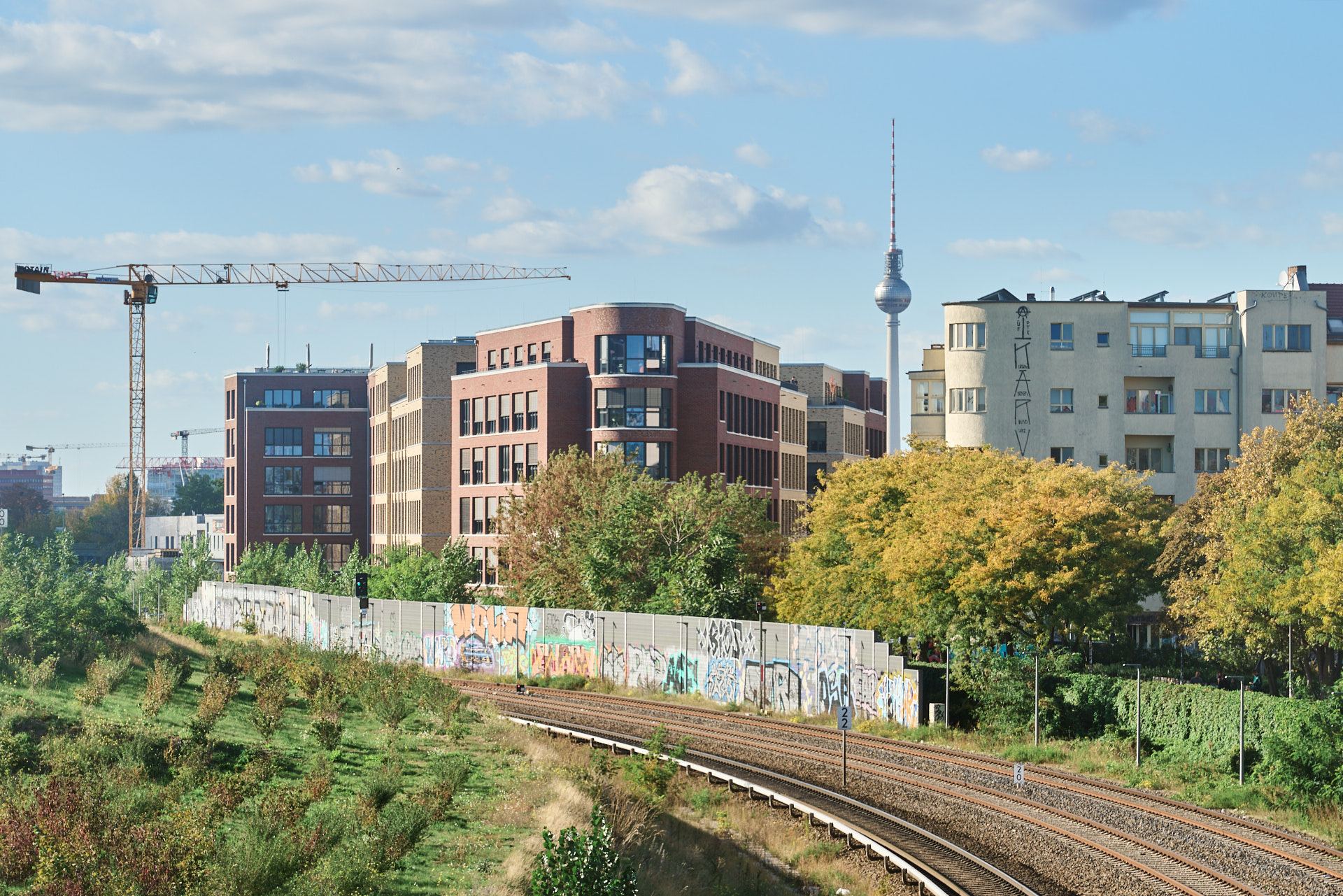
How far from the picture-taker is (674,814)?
110ft

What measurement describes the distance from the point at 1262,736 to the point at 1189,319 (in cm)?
5149

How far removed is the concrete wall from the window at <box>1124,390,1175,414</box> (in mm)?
38451

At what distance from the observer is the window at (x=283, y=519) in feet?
444

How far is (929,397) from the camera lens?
85875mm

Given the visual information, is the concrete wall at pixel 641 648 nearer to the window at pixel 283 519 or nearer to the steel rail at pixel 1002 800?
the steel rail at pixel 1002 800

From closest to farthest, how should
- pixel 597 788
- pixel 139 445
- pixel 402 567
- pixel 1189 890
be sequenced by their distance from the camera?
pixel 1189 890
pixel 597 788
pixel 402 567
pixel 139 445

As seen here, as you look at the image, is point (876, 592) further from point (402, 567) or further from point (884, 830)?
point (402, 567)

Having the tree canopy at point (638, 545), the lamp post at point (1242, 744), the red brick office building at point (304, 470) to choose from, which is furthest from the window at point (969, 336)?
the red brick office building at point (304, 470)

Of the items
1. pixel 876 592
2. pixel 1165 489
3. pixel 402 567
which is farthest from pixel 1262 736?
pixel 402 567

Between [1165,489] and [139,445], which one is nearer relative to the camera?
[1165,489]

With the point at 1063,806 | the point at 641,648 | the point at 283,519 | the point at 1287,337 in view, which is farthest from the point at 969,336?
the point at 283,519

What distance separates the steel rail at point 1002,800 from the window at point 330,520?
303 ft

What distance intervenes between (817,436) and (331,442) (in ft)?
165

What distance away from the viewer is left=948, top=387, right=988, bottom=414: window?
79250 millimetres
